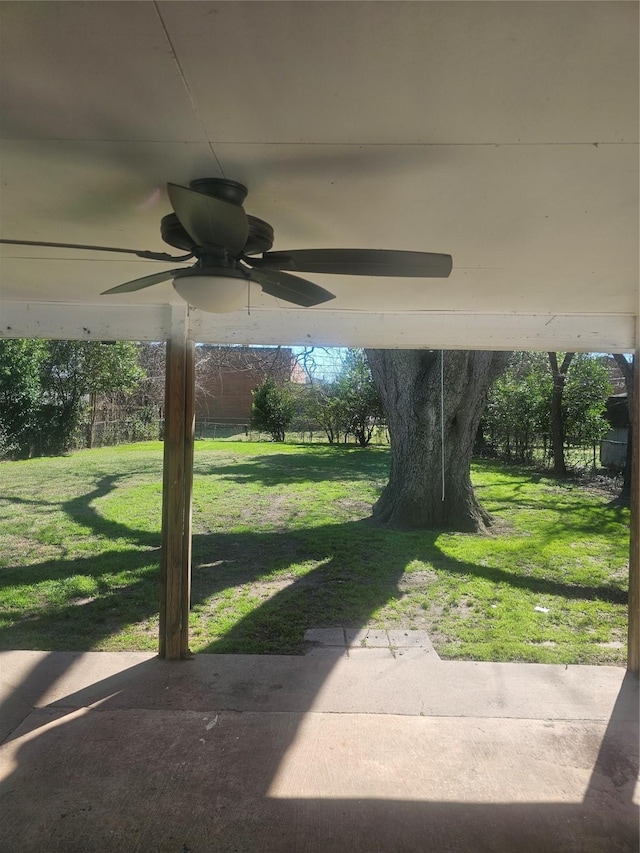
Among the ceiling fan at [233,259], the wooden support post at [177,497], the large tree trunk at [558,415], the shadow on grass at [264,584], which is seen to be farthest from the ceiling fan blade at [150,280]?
the large tree trunk at [558,415]

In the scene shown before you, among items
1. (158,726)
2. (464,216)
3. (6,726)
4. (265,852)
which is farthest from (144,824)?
(464,216)

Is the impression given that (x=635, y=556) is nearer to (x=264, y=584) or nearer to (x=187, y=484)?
(x=187, y=484)

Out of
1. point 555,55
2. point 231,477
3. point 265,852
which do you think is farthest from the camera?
point 231,477

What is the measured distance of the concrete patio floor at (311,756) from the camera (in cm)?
181

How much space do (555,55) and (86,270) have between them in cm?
205

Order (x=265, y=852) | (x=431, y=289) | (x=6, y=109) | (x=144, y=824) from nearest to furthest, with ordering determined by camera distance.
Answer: (x=6, y=109), (x=265, y=852), (x=144, y=824), (x=431, y=289)

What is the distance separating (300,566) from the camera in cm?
521

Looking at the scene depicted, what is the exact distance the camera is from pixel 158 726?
2436 millimetres

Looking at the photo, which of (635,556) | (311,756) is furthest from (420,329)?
(311,756)

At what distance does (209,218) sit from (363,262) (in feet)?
1.48

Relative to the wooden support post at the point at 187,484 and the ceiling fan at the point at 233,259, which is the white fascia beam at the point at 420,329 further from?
the ceiling fan at the point at 233,259

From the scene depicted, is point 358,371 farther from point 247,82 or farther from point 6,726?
point 247,82

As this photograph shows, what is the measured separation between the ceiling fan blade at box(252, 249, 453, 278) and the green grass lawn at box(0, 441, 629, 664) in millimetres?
2662

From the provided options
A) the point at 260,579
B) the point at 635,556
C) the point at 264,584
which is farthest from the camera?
the point at 260,579
